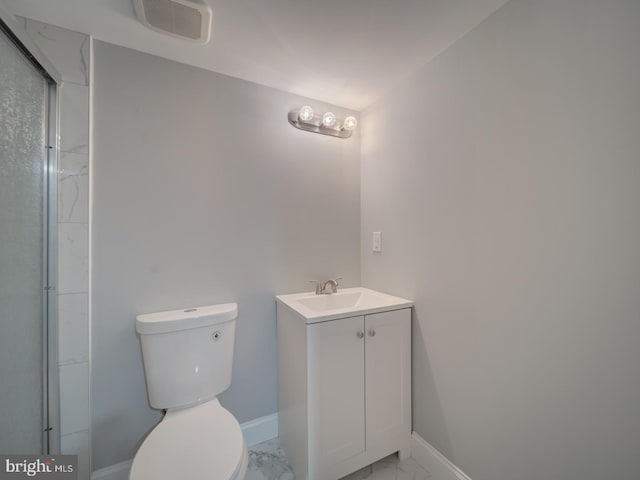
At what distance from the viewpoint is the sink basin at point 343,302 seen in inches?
49.5

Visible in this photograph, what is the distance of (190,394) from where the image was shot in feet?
3.99

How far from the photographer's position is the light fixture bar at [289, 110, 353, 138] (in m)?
1.66

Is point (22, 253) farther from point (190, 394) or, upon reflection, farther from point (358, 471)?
point (358, 471)

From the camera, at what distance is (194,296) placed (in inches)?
55.5

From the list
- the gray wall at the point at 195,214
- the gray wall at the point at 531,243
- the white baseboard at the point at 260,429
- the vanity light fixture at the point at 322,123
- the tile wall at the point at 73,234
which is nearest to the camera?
the gray wall at the point at 531,243

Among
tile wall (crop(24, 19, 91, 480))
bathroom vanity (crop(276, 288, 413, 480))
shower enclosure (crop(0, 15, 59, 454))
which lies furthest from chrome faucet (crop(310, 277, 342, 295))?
shower enclosure (crop(0, 15, 59, 454))

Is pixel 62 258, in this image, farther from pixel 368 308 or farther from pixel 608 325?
pixel 608 325

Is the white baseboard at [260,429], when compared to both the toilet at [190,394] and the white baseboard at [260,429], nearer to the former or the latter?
the white baseboard at [260,429]

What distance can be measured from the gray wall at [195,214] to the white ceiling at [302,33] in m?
0.12

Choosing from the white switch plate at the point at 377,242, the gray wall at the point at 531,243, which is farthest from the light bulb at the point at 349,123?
the white switch plate at the point at 377,242

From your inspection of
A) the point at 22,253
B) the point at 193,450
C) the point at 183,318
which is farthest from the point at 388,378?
the point at 22,253

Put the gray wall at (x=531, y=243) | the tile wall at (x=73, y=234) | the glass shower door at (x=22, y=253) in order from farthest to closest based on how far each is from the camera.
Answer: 1. the tile wall at (x=73, y=234)
2. the glass shower door at (x=22, y=253)
3. the gray wall at (x=531, y=243)

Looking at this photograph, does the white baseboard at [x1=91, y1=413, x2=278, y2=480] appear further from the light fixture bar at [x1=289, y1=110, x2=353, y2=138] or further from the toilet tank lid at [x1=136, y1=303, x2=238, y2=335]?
the light fixture bar at [x1=289, y1=110, x2=353, y2=138]

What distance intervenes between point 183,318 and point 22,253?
63 cm
